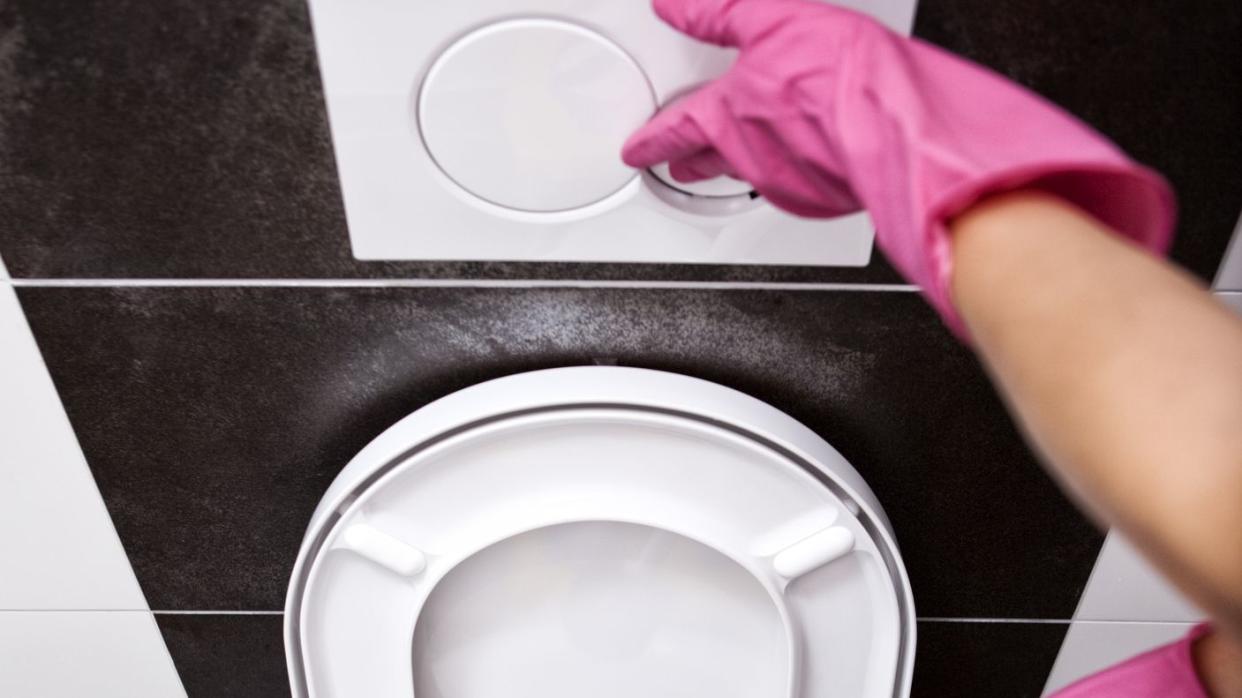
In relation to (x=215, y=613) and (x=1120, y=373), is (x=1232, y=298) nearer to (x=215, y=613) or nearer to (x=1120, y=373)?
(x=1120, y=373)

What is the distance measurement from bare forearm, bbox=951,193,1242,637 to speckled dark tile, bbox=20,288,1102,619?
0.31 m

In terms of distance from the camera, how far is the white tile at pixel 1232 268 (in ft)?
1.91

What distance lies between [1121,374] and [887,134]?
0.43 ft

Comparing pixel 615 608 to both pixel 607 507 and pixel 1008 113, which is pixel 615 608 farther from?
pixel 1008 113

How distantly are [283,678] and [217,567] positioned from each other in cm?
14

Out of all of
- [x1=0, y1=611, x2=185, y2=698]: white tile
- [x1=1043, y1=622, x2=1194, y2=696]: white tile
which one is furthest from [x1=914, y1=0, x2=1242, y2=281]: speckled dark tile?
[x1=0, y1=611, x2=185, y2=698]: white tile

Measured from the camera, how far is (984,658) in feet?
2.58

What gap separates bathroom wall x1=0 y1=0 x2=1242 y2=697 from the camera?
52cm

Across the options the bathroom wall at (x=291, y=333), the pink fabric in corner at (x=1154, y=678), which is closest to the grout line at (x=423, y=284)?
the bathroom wall at (x=291, y=333)

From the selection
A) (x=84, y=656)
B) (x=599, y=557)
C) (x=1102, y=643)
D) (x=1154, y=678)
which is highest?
(x=1154, y=678)

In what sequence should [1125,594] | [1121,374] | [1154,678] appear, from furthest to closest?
1. [1125,594]
2. [1154,678]
3. [1121,374]

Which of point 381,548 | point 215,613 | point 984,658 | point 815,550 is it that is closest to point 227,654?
point 215,613

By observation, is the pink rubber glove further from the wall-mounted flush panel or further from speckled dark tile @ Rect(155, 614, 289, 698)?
speckled dark tile @ Rect(155, 614, 289, 698)

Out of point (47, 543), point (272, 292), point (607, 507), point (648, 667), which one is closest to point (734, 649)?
point (648, 667)
